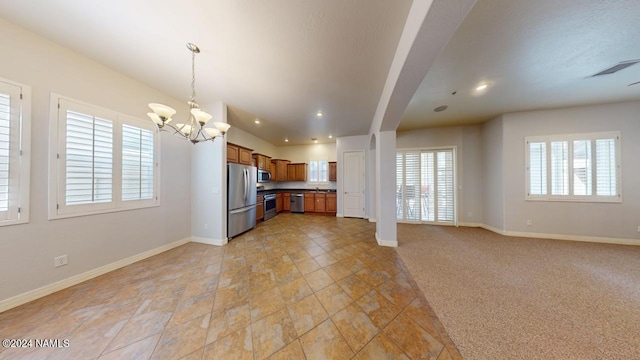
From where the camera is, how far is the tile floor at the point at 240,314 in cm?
135

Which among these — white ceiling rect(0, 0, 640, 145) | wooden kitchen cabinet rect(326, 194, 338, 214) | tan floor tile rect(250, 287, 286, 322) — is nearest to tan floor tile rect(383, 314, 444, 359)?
tan floor tile rect(250, 287, 286, 322)

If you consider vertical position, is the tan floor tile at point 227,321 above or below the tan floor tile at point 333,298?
below

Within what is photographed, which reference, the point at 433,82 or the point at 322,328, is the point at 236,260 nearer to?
the point at 322,328

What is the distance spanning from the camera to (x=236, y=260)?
2.87 metres

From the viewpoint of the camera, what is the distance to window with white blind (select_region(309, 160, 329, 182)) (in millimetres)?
7020

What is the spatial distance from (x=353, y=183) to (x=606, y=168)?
5.32 metres

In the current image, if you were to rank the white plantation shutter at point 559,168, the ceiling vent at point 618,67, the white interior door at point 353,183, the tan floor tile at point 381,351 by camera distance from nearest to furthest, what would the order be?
the tan floor tile at point 381,351, the ceiling vent at point 618,67, the white plantation shutter at point 559,168, the white interior door at point 353,183

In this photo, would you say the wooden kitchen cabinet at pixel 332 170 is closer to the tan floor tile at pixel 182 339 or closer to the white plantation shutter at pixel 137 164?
the white plantation shutter at pixel 137 164

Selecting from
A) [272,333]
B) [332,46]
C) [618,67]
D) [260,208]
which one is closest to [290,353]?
[272,333]

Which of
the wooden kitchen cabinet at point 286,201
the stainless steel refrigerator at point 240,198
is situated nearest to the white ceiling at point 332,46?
the stainless steel refrigerator at point 240,198

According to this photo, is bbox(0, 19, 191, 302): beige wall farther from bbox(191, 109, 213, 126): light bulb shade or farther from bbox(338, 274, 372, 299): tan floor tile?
bbox(338, 274, 372, 299): tan floor tile

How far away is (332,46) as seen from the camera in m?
2.02

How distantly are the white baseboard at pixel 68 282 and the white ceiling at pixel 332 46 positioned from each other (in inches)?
95.1

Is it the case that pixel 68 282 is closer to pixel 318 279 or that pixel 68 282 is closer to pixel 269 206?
pixel 318 279
